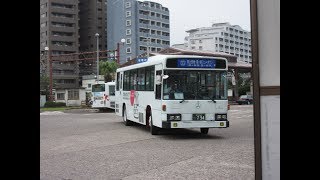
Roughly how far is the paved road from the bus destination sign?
2.16 meters

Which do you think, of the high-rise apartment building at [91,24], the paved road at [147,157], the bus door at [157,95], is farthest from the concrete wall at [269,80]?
the high-rise apartment building at [91,24]

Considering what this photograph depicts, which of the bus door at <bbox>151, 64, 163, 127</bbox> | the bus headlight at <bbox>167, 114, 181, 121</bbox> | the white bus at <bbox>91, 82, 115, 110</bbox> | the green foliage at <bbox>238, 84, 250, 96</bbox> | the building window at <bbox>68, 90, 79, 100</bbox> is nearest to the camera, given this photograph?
the bus headlight at <bbox>167, 114, 181, 121</bbox>

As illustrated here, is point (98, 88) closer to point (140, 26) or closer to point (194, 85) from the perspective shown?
point (140, 26)

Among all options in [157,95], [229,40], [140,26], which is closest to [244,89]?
[140,26]

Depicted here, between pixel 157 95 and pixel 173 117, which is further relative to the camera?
pixel 157 95

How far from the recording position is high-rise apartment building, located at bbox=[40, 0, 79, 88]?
60.2 m

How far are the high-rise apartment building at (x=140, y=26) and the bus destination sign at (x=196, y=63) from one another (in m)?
24.3

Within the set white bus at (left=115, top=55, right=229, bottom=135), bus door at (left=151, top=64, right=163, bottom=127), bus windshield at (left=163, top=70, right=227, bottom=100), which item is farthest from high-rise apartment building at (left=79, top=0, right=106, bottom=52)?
bus windshield at (left=163, top=70, right=227, bottom=100)

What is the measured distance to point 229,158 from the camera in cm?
860

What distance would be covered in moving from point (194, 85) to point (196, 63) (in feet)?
2.13

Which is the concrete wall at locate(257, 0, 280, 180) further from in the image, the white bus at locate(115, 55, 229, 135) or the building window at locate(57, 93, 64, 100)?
A: the building window at locate(57, 93, 64, 100)

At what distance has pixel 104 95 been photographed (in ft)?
102
